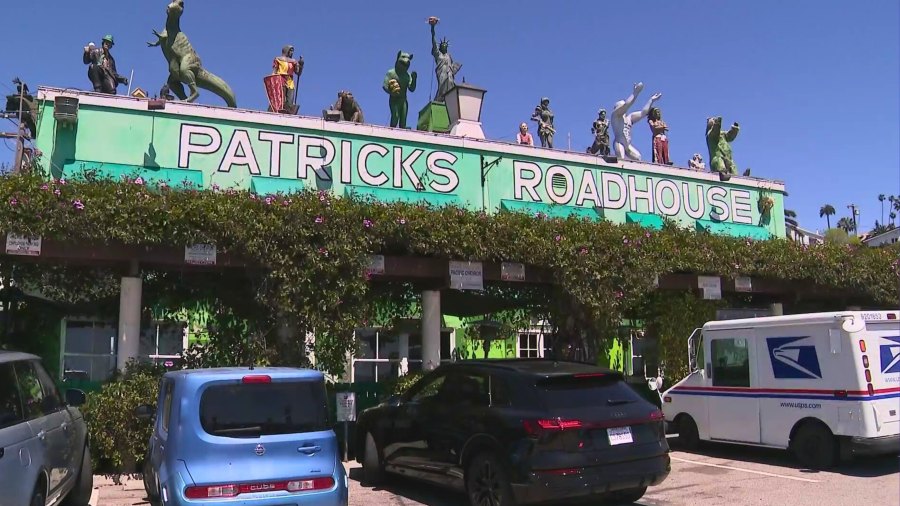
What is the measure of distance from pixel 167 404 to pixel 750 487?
22.6 ft

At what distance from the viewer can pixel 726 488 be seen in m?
8.95

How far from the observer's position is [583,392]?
7.24 meters

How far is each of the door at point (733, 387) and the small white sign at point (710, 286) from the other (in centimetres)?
224

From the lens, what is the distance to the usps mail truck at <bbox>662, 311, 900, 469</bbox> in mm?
9461

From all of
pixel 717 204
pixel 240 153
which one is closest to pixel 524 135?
pixel 717 204

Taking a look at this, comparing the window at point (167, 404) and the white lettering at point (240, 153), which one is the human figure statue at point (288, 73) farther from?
the window at point (167, 404)

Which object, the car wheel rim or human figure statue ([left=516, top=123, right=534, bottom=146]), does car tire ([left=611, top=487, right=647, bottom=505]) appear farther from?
human figure statue ([left=516, top=123, right=534, bottom=146])

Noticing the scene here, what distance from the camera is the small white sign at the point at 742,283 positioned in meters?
14.1

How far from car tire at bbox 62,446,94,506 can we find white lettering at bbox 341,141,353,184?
9.45 metres

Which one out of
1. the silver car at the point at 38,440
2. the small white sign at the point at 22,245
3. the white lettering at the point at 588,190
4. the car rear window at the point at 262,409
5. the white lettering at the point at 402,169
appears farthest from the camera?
the white lettering at the point at 588,190

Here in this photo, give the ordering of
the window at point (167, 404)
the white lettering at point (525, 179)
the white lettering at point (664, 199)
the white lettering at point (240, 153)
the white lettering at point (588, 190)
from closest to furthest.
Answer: the window at point (167, 404), the white lettering at point (240, 153), the white lettering at point (525, 179), the white lettering at point (588, 190), the white lettering at point (664, 199)

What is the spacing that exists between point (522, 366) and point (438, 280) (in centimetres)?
497

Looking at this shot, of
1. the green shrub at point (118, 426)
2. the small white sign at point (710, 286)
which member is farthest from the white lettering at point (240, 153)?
the small white sign at point (710, 286)

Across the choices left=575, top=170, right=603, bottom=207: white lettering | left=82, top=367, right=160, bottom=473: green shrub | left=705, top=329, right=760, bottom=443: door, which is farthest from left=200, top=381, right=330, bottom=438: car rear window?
left=575, top=170, right=603, bottom=207: white lettering
